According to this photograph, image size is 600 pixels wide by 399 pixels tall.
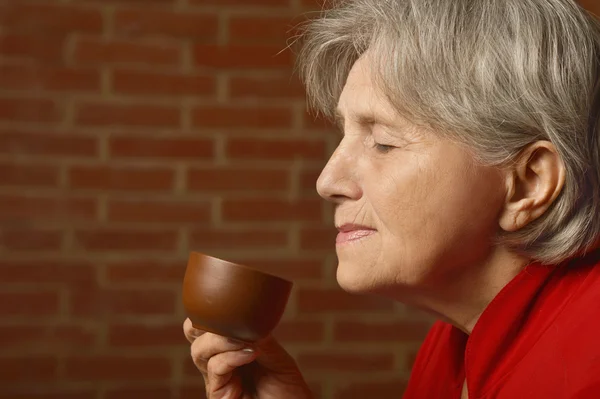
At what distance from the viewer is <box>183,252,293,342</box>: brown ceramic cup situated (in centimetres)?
110

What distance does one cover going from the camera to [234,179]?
2.26 m

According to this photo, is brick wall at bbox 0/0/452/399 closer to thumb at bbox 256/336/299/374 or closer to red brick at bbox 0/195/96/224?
red brick at bbox 0/195/96/224

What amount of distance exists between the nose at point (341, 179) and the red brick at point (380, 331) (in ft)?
4.23


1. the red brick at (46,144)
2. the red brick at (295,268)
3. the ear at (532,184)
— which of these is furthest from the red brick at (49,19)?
the ear at (532,184)

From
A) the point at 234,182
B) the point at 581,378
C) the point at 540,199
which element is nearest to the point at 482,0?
the point at 540,199

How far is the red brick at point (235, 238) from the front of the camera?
2254mm

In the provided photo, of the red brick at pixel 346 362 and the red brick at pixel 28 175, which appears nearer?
the red brick at pixel 28 175

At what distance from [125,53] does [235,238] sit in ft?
1.89

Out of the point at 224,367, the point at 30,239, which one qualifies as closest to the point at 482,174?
the point at 224,367

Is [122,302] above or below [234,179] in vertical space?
below

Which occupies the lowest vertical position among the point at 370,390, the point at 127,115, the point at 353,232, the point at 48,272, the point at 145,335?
the point at 370,390

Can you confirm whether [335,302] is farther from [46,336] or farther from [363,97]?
[363,97]

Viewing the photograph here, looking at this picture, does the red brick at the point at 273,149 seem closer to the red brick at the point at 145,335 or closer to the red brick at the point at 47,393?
the red brick at the point at 145,335

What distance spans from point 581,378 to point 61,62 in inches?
66.2
